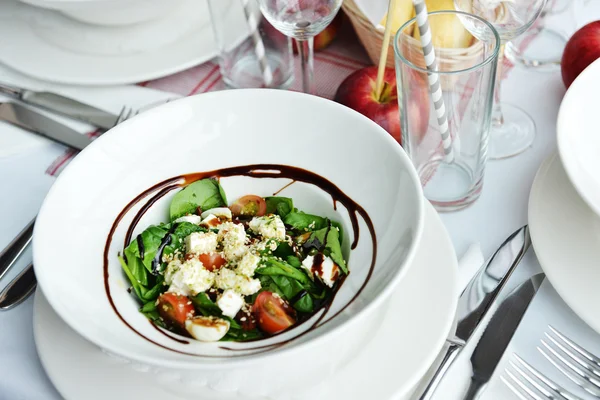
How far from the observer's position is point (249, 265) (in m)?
0.80

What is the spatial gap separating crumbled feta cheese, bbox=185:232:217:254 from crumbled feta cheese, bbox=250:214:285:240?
0.05m

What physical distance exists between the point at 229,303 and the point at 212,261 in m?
0.09

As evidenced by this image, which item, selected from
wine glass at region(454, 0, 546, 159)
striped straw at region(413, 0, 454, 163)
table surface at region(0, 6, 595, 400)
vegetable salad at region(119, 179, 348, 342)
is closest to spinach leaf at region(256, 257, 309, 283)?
vegetable salad at region(119, 179, 348, 342)

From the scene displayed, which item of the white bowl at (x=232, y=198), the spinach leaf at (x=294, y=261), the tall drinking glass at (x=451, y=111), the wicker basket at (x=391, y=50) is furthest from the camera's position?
the wicker basket at (x=391, y=50)

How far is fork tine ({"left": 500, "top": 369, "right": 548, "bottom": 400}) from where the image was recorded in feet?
2.43

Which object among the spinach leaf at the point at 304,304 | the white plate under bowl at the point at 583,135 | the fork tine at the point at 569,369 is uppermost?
the white plate under bowl at the point at 583,135

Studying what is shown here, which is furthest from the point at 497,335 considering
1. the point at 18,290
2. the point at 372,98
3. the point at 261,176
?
the point at 18,290

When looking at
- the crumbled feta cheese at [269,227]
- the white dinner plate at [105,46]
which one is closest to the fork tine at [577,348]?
the crumbled feta cheese at [269,227]

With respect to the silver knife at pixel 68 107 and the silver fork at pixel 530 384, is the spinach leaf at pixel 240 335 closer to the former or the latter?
the silver fork at pixel 530 384

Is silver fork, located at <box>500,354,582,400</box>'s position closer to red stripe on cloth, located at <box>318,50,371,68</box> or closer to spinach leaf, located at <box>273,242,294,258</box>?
spinach leaf, located at <box>273,242,294,258</box>

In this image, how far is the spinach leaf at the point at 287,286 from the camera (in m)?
0.79

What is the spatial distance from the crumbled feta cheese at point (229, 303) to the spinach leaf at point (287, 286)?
0.05 meters

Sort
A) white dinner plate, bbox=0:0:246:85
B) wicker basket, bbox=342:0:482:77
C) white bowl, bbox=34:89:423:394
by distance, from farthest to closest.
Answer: white dinner plate, bbox=0:0:246:85
wicker basket, bbox=342:0:482:77
white bowl, bbox=34:89:423:394

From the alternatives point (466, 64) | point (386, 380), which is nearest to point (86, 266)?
point (386, 380)
